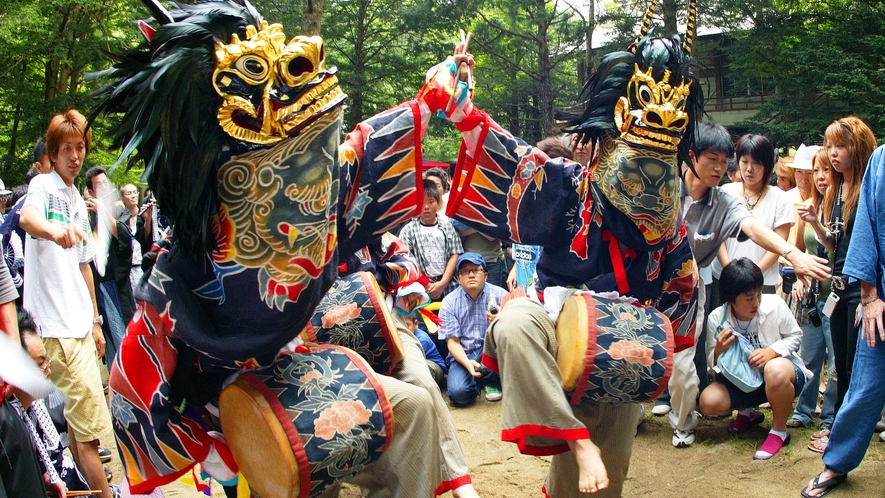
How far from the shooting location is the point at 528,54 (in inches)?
535

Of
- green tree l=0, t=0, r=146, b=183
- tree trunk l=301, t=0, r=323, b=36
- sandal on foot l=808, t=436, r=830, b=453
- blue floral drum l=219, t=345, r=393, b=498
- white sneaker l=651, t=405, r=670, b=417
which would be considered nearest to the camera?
blue floral drum l=219, t=345, r=393, b=498

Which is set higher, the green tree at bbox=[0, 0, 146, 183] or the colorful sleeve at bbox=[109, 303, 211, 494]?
the green tree at bbox=[0, 0, 146, 183]

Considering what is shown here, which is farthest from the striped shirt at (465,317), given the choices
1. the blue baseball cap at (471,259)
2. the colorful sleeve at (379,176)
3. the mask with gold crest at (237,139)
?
the mask with gold crest at (237,139)

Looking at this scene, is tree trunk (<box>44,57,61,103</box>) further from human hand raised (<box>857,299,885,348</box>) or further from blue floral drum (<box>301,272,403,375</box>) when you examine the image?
human hand raised (<box>857,299,885,348</box>)

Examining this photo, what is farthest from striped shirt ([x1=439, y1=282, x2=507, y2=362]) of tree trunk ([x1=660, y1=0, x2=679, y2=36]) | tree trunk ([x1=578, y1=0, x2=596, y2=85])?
tree trunk ([x1=578, y1=0, x2=596, y2=85])

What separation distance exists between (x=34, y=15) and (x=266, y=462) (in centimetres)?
914

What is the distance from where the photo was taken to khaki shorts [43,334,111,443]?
359 cm

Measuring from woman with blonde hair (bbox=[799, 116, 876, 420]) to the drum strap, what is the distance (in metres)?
1.53

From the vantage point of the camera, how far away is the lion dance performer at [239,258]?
208 cm

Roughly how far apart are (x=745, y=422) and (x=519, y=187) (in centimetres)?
270

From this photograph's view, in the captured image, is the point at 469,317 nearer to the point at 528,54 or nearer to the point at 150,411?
the point at 150,411

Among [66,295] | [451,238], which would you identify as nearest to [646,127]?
[66,295]

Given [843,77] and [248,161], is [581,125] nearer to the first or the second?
[248,161]

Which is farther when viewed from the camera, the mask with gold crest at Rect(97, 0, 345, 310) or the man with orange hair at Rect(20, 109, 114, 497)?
the man with orange hair at Rect(20, 109, 114, 497)
